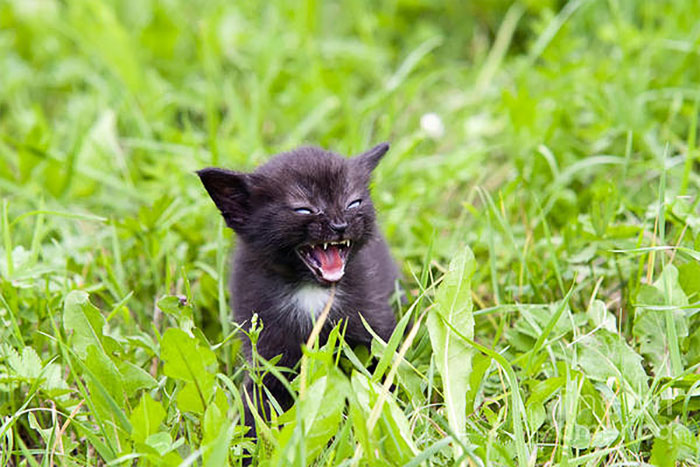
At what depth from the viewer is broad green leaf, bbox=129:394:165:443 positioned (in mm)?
3021

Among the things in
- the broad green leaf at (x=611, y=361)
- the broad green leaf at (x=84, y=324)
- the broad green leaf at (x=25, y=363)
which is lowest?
the broad green leaf at (x=611, y=361)

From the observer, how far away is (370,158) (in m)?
4.16

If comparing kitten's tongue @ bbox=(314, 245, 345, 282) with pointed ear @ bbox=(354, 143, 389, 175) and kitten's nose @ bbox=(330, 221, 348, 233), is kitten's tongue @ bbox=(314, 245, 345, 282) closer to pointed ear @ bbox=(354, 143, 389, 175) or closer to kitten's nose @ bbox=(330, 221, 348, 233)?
kitten's nose @ bbox=(330, 221, 348, 233)

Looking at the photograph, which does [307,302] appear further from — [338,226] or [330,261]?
[338,226]

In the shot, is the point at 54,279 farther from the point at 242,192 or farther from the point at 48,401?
the point at 242,192

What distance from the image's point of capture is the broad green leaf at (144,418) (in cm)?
302

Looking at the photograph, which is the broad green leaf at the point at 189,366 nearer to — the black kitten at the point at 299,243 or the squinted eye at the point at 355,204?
the black kitten at the point at 299,243

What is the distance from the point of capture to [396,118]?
6.43 m

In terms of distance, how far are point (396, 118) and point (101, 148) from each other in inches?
84.3

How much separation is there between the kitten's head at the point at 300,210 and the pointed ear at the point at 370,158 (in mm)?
123

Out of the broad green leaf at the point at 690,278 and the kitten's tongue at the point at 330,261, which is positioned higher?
the kitten's tongue at the point at 330,261

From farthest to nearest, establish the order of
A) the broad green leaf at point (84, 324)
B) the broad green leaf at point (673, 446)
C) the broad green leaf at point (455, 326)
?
1. the broad green leaf at point (84, 324)
2. the broad green leaf at point (455, 326)
3. the broad green leaf at point (673, 446)

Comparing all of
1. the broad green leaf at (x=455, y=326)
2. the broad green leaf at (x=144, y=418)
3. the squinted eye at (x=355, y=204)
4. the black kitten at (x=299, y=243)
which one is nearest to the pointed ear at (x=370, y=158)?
the black kitten at (x=299, y=243)

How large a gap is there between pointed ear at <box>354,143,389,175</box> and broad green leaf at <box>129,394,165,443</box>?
1571 millimetres
